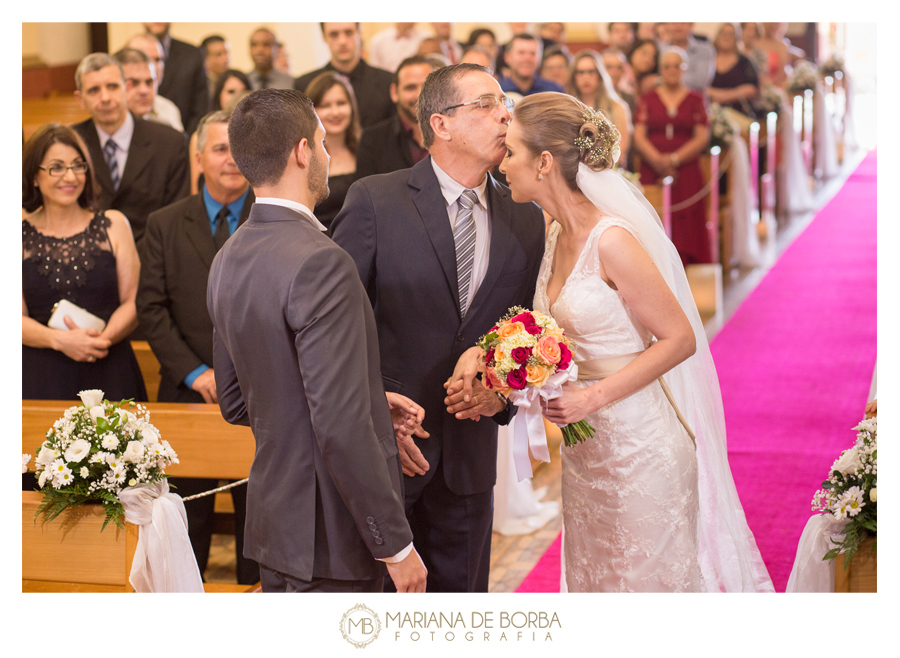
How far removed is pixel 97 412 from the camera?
2.88 metres

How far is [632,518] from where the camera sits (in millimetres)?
2781

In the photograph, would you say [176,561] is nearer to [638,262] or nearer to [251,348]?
[251,348]

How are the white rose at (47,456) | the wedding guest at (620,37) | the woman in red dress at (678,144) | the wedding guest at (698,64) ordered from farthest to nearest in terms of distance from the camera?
1. the wedding guest at (620,37)
2. the wedding guest at (698,64)
3. the woman in red dress at (678,144)
4. the white rose at (47,456)

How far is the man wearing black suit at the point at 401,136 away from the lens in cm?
489

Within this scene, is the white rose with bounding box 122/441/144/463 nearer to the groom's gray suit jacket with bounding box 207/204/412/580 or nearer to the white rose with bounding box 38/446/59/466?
the white rose with bounding box 38/446/59/466

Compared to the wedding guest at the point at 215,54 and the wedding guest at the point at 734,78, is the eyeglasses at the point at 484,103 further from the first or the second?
the wedding guest at the point at 734,78

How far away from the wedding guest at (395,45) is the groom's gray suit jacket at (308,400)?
6.75 meters

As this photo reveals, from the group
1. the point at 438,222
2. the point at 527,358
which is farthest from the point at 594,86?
the point at 527,358

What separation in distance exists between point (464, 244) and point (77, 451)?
1.32 meters
